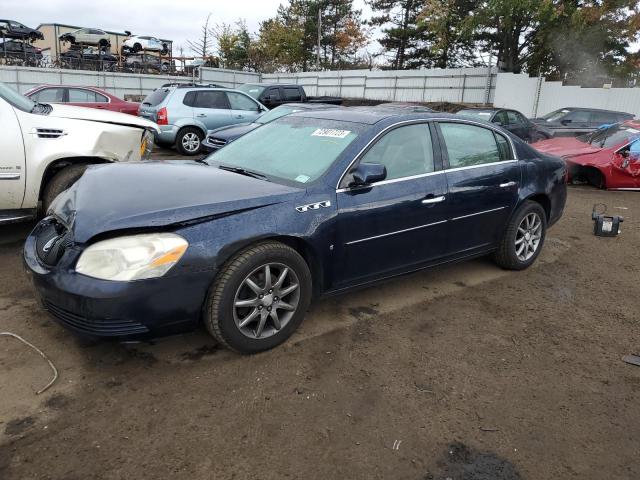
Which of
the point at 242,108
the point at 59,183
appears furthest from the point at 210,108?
the point at 59,183

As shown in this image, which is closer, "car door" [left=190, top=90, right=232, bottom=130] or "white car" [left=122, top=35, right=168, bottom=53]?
"car door" [left=190, top=90, right=232, bottom=130]

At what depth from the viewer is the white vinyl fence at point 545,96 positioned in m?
22.7

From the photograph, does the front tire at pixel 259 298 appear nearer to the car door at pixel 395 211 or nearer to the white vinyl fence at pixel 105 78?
the car door at pixel 395 211

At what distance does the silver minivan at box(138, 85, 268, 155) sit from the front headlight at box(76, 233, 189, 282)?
930cm

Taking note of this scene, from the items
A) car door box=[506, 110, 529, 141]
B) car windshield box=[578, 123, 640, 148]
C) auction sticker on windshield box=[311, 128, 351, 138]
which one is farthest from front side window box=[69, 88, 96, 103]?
car windshield box=[578, 123, 640, 148]

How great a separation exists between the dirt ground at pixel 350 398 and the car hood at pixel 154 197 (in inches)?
35.2

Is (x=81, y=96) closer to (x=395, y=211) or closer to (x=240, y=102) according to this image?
(x=240, y=102)

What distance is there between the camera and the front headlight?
9.27ft

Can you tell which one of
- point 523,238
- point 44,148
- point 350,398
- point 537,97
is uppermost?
point 537,97

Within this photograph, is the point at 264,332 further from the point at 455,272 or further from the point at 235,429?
the point at 455,272

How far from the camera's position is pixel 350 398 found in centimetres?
296

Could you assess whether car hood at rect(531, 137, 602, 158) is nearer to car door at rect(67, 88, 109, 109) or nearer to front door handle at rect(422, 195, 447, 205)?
front door handle at rect(422, 195, 447, 205)

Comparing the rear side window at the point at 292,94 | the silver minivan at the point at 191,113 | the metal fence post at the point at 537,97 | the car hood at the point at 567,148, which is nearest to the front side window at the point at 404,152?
the car hood at the point at 567,148

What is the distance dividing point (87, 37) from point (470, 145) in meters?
35.0
